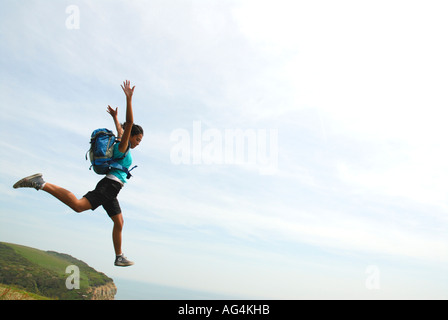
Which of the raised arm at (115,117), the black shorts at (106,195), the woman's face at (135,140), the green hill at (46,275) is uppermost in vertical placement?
the raised arm at (115,117)

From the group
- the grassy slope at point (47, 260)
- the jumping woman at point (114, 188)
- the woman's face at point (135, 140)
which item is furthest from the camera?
the grassy slope at point (47, 260)

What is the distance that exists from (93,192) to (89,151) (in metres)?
1.01

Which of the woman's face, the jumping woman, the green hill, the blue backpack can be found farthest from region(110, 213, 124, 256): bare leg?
the green hill

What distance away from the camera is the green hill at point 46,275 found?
122688 millimetres

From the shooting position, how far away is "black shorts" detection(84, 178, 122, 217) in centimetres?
727

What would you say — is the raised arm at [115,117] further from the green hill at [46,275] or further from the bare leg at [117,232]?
the green hill at [46,275]

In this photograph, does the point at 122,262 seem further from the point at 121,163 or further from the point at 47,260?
the point at 47,260

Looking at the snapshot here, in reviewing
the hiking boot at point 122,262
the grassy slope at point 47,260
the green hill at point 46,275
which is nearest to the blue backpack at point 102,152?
the hiking boot at point 122,262

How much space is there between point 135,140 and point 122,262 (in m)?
2.96

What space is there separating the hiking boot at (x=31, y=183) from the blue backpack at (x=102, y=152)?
1.13m

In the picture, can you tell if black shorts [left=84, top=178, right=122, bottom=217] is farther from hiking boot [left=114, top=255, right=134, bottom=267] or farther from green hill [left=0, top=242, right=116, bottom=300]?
green hill [left=0, top=242, right=116, bottom=300]

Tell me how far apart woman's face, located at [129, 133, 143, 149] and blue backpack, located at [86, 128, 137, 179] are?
290mm
